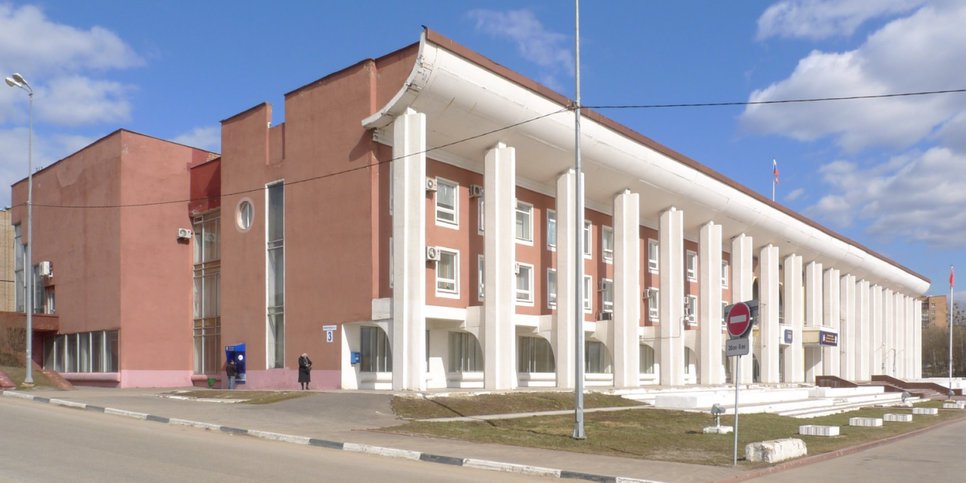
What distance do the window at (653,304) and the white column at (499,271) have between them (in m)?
17.6

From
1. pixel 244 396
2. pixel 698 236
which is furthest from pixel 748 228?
pixel 244 396

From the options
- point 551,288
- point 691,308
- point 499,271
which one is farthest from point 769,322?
point 499,271

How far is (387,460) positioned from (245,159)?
76.3 feet

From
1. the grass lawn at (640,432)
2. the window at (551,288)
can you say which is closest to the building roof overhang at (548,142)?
the window at (551,288)

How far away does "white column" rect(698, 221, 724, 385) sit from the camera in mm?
45438

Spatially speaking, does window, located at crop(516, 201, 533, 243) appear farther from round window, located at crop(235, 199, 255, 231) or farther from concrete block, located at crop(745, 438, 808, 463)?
concrete block, located at crop(745, 438, 808, 463)

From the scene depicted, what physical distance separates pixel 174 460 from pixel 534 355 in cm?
2634

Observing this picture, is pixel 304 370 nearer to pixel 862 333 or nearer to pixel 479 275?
pixel 479 275

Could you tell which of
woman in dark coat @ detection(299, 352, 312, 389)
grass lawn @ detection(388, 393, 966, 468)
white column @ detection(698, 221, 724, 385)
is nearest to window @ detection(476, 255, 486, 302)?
grass lawn @ detection(388, 393, 966, 468)

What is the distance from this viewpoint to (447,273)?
3262 centimetres

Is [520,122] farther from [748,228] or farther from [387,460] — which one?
[748,228]

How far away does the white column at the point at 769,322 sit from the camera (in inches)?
2088

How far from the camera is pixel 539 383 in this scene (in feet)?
124

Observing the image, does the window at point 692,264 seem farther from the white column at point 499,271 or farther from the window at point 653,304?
the white column at point 499,271
